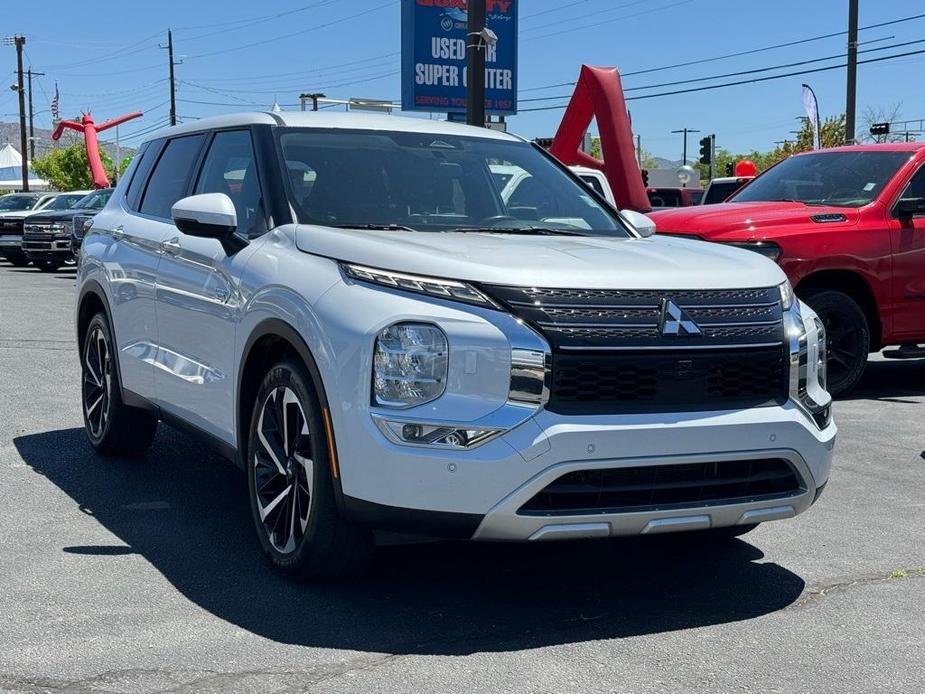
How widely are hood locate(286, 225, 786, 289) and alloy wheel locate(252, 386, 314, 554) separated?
0.61 meters

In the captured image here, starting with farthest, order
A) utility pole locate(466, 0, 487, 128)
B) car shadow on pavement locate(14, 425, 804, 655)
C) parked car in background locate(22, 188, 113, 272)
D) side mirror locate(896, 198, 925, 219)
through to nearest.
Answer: parked car in background locate(22, 188, 113, 272)
utility pole locate(466, 0, 487, 128)
side mirror locate(896, 198, 925, 219)
car shadow on pavement locate(14, 425, 804, 655)

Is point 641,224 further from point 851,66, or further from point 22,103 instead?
point 22,103

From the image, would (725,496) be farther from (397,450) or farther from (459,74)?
(459,74)

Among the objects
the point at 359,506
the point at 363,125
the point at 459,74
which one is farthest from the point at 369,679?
the point at 459,74

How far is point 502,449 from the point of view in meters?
4.21

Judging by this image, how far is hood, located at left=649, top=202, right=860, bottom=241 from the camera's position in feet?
31.4

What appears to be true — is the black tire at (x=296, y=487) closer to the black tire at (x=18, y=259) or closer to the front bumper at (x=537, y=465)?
the front bumper at (x=537, y=465)

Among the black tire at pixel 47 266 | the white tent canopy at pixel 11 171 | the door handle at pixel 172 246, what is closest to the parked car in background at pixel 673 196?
the black tire at pixel 47 266

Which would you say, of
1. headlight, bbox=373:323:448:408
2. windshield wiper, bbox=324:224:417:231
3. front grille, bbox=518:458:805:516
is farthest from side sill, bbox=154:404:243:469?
front grille, bbox=518:458:805:516

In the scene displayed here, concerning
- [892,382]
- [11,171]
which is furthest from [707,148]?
[11,171]

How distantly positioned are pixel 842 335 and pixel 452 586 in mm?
5682

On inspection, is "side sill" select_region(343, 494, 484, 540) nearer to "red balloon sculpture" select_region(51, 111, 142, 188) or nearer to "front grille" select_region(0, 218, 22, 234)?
"front grille" select_region(0, 218, 22, 234)

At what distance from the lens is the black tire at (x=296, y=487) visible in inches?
181

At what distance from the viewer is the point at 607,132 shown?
18.6 meters
